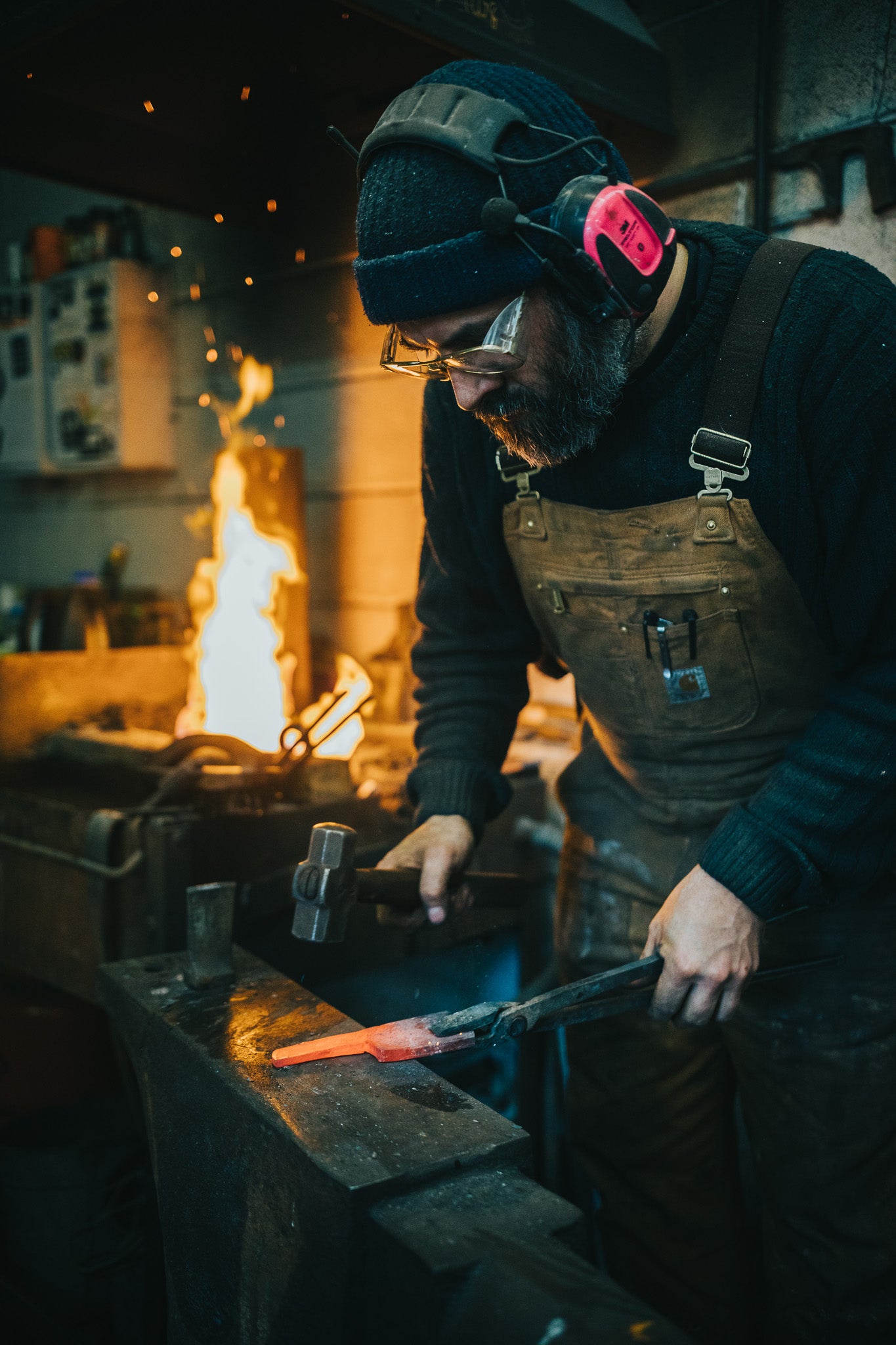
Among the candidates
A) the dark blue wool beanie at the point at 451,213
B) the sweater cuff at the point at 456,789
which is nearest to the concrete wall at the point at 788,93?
the dark blue wool beanie at the point at 451,213

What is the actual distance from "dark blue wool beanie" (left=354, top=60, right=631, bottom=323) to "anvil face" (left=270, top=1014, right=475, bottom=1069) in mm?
892

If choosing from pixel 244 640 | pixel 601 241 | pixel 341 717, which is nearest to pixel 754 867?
pixel 601 241

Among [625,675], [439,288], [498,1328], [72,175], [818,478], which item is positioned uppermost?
[72,175]

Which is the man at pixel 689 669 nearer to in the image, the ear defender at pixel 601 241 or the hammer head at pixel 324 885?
the ear defender at pixel 601 241

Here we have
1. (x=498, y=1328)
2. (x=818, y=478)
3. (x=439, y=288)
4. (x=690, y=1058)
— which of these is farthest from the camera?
(x=690, y=1058)

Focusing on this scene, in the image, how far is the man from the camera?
4.33 ft

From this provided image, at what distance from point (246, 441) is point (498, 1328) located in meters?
3.87

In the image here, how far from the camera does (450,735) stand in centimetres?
189

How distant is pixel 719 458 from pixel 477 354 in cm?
35

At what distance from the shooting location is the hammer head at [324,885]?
1.43m

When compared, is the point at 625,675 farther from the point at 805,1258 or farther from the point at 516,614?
the point at 805,1258

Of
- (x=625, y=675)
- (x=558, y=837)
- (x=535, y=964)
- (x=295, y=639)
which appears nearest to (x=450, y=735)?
(x=625, y=675)

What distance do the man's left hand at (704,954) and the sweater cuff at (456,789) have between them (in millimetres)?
501

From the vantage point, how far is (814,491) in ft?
4.53
